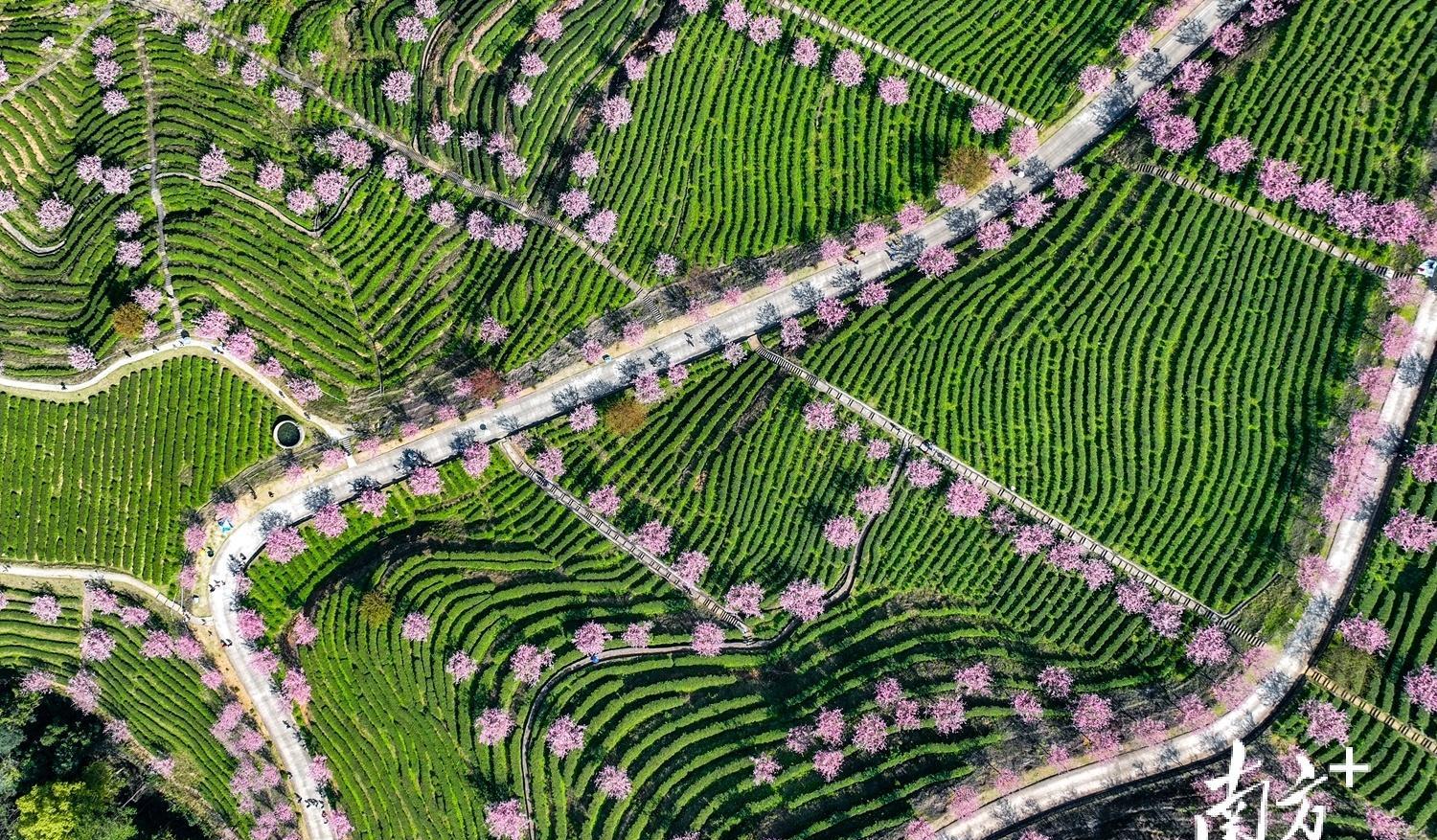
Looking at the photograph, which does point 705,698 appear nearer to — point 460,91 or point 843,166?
point 843,166

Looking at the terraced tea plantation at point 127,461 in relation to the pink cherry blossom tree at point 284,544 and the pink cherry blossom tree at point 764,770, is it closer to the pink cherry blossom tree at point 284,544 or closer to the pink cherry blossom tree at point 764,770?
the pink cherry blossom tree at point 284,544

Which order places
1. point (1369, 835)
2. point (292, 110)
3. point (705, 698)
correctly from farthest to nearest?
point (292, 110)
point (705, 698)
point (1369, 835)

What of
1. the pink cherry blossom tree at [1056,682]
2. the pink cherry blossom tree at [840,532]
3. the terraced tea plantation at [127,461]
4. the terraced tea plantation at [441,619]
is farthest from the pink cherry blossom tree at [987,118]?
the terraced tea plantation at [127,461]

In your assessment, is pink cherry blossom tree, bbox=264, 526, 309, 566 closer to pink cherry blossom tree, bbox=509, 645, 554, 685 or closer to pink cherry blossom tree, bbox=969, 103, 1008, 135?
pink cherry blossom tree, bbox=509, 645, 554, 685

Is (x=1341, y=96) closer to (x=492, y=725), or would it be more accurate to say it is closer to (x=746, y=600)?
(x=746, y=600)

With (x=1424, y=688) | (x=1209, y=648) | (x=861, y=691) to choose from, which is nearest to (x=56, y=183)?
(x=861, y=691)

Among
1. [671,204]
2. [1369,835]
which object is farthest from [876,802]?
[671,204]
